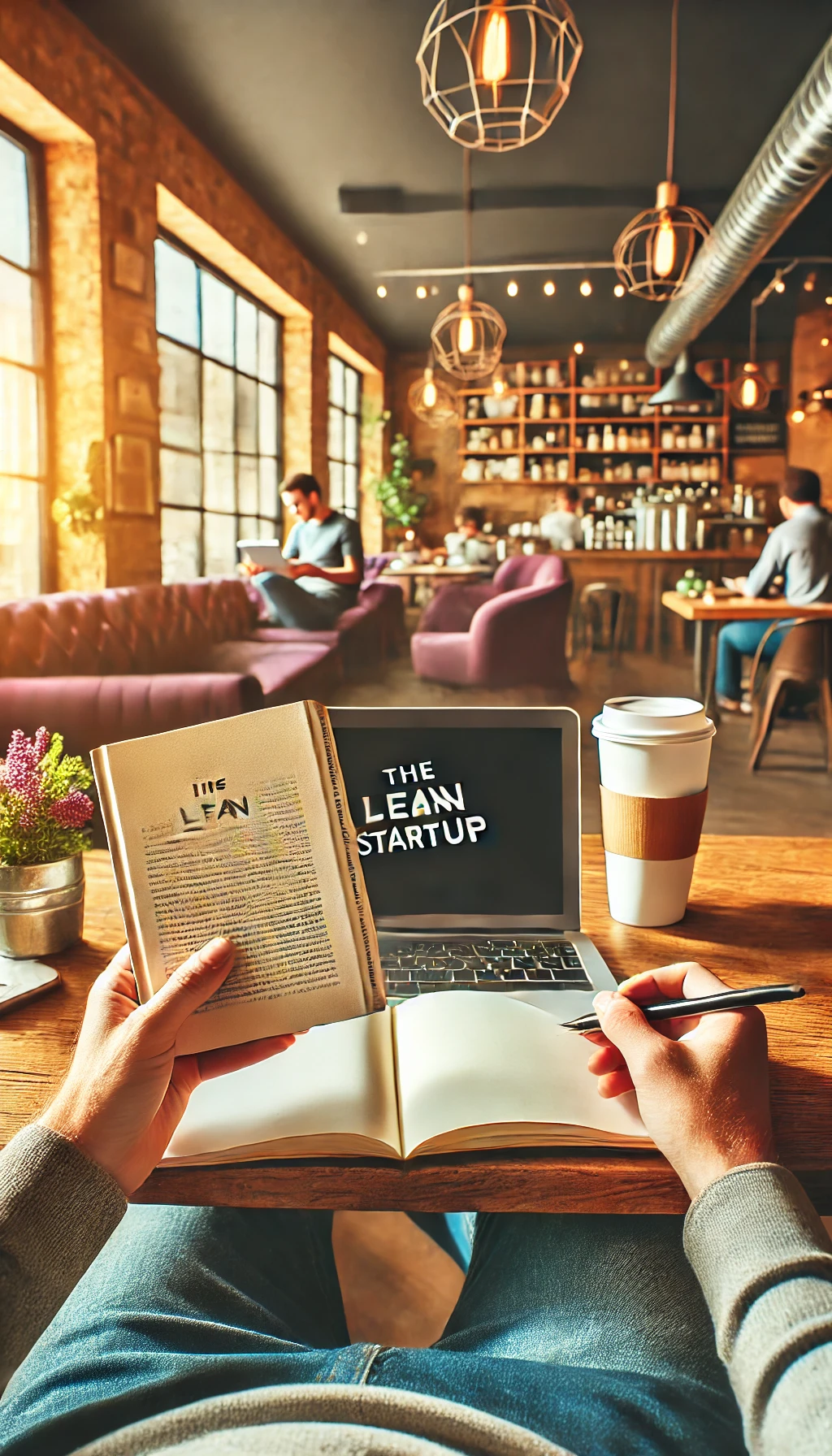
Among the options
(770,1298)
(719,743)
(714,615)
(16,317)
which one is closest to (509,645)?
(714,615)

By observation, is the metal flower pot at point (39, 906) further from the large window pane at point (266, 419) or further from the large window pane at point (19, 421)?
the large window pane at point (266, 419)

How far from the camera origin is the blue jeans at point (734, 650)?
15.8 feet

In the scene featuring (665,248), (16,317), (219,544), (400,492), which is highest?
(665,248)

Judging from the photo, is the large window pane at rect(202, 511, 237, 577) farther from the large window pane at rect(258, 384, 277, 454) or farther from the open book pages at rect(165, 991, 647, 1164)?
the open book pages at rect(165, 991, 647, 1164)

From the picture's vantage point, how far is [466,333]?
4.70 m

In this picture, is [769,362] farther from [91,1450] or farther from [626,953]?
[91,1450]

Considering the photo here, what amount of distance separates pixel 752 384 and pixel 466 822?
623 centimetres

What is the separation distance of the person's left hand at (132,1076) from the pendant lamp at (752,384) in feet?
21.6

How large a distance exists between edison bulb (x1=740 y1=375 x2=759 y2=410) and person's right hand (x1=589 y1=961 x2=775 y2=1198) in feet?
21.1

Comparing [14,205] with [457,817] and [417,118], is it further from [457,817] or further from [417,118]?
[457,817]

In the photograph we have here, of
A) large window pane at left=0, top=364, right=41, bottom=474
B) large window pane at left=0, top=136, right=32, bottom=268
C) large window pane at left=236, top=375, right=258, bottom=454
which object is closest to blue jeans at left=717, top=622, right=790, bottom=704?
large window pane at left=236, top=375, right=258, bottom=454

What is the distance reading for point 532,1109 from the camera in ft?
2.03

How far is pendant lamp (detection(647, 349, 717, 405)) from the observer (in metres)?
6.22

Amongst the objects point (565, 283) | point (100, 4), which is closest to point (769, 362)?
point (565, 283)
